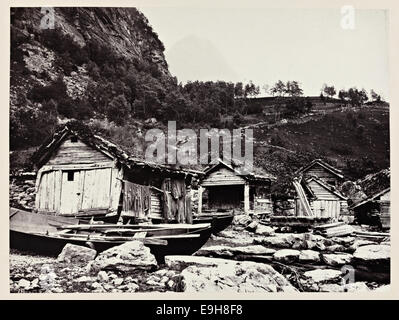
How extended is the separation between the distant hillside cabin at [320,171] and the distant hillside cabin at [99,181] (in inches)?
76.9

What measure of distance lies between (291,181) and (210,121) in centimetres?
170

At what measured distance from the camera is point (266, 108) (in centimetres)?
934

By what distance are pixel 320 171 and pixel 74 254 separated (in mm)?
4264

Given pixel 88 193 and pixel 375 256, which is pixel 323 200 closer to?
pixel 375 256

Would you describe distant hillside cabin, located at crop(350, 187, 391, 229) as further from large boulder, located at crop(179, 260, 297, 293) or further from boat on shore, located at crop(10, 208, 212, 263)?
boat on shore, located at crop(10, 208, 212, 263)

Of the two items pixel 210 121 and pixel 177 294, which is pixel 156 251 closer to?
pixel 177 294

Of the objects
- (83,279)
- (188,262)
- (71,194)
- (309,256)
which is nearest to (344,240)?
(309,256)

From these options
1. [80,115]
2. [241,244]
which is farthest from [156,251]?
[80,115]

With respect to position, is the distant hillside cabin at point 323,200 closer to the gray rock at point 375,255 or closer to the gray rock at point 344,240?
the gray rock at point 344,240

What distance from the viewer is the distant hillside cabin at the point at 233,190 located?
9.16 meters

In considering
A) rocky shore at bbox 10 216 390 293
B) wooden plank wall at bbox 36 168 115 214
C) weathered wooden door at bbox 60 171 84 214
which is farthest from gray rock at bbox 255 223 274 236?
weathered wooden door at bbox 60 171 84 214

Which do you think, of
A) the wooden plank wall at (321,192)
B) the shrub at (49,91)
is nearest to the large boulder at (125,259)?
the shrub at (49,91)

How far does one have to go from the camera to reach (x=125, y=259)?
8750 mm

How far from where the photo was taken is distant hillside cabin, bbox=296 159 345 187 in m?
9.11
